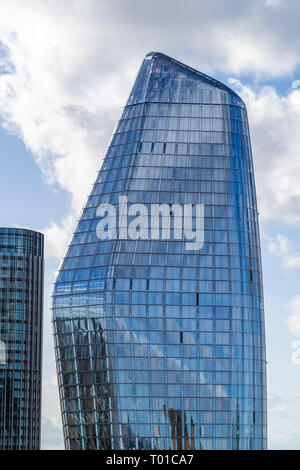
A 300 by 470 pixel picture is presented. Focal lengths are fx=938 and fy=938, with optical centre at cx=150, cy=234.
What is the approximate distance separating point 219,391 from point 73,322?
→ 33045 mm

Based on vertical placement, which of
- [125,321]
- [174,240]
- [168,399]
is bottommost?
[168,399]

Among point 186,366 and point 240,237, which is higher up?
point 240,237

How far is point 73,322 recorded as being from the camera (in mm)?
193625

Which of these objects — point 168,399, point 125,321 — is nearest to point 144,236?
point 125,321

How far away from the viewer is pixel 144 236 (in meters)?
198
